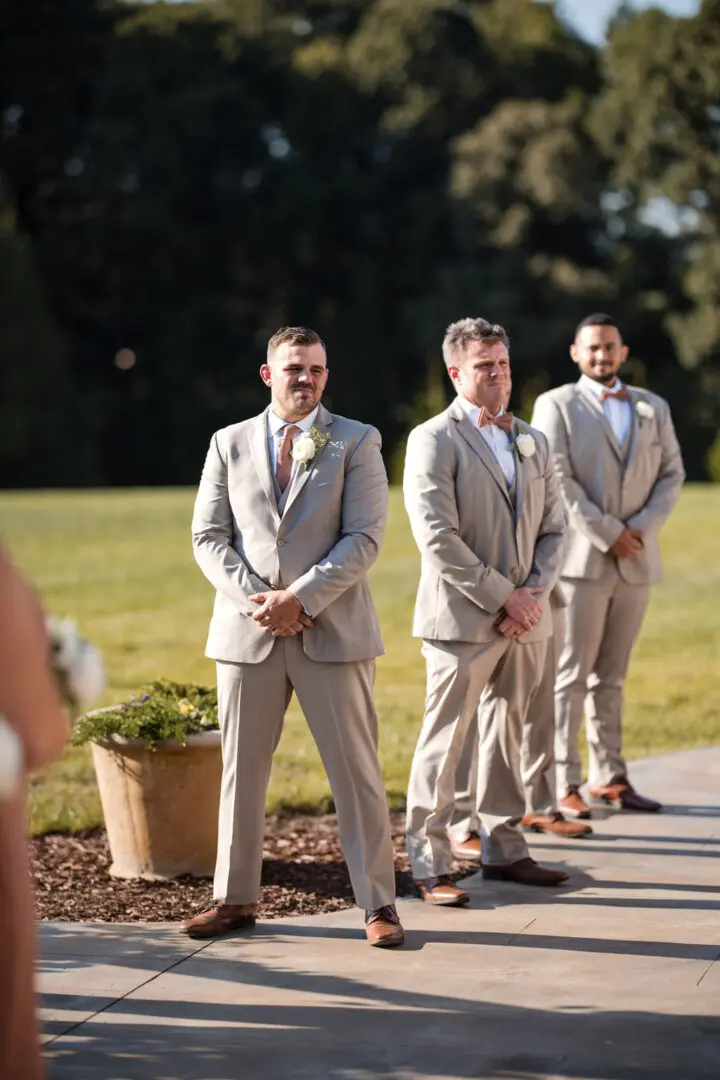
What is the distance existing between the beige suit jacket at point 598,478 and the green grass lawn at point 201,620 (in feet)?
5.88

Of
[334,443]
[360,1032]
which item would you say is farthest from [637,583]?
[360,1032]

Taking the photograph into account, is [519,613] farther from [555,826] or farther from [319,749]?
[555,826]

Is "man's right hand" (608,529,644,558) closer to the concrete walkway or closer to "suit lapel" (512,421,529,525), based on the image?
"suit lapel" (512,421,529,525)

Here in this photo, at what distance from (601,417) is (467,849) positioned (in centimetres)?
230

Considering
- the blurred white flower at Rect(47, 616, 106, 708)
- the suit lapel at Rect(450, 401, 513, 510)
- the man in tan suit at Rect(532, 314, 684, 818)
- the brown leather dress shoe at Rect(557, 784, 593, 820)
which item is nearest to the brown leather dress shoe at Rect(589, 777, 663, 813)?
the man in tan suit at Rect(532, 314, 684, 818)

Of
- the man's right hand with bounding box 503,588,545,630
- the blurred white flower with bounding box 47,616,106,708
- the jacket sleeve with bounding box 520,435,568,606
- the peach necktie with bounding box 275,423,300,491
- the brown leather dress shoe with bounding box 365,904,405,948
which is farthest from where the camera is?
the jacket sleeve with bounding box 520,435,568,606

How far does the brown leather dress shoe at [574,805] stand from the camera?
811 centimetres

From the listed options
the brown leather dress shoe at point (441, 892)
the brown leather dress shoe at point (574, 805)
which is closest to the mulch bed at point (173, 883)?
the brown leather dress shoe at point (441, 892)

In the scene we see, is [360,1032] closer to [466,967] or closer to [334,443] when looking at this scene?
[466,967]

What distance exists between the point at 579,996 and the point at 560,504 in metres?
2.39

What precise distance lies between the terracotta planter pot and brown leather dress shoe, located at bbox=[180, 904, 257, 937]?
3.01ft

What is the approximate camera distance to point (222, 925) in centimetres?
604

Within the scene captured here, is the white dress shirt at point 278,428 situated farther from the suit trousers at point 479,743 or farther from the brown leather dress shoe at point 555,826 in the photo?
the brown leather dress shoe at point 555,826

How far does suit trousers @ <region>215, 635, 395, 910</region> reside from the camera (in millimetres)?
5938
